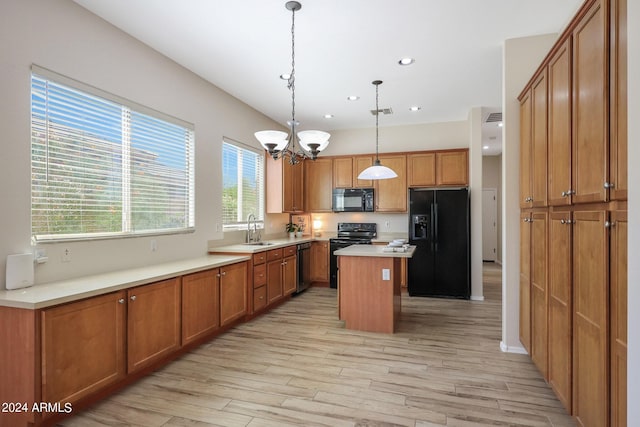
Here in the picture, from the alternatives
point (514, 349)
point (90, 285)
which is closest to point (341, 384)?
point (514, 349)

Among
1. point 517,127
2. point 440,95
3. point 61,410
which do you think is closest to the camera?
point 61,410

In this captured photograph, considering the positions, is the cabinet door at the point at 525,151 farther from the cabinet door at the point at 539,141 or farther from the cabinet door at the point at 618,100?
the cabinet door at the point at 618,100

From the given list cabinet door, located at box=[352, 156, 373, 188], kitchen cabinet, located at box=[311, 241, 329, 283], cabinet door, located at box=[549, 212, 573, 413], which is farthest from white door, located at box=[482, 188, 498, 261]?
cabinet door, located at box=[549, 212, 573, 413]

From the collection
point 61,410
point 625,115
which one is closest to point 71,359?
point 61,410

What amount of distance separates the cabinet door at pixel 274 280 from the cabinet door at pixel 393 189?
231 centimetres

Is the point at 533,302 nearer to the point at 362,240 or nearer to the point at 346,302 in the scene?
the point at 346,302

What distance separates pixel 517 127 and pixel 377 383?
2.63 metres

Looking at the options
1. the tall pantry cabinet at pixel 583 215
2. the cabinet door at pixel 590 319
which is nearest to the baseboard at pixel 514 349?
the tall pantry cabinet at pixel 583 215

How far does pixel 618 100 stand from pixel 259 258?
12.2ft

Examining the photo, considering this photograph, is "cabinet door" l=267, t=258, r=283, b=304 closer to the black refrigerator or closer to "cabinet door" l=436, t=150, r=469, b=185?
the black refrigerator

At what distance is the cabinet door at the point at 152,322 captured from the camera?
2.59m

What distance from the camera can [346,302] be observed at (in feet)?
13.2

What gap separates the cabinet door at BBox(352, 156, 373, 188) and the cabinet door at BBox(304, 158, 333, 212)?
475 millimetres

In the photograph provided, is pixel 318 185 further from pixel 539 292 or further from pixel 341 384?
pixel 539 292
